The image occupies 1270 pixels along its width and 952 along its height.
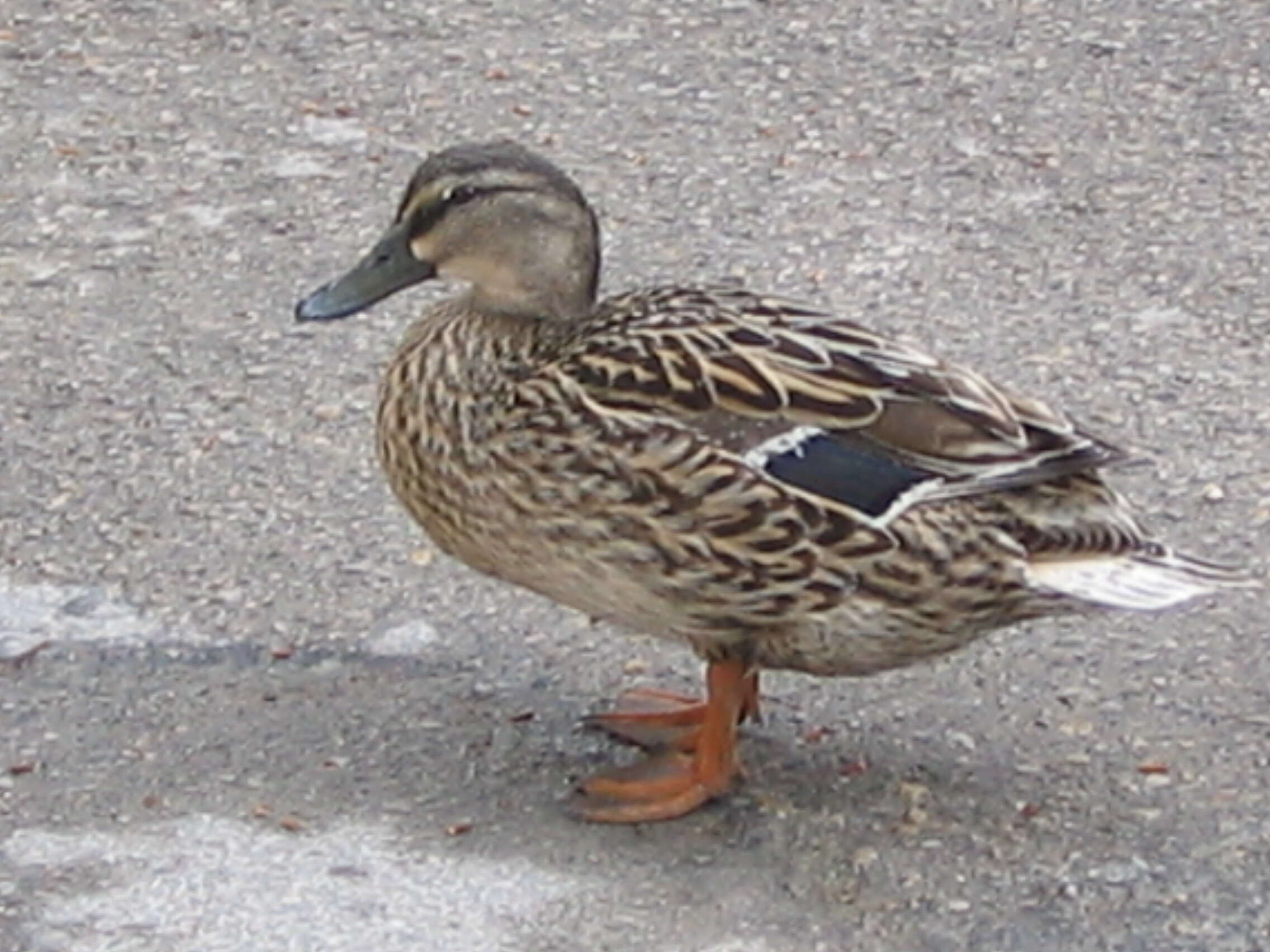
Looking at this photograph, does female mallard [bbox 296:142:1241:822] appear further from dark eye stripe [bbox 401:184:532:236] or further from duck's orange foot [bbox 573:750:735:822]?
dark eye stripe [bbox 401:184:532:236]

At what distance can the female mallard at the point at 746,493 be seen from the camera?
450cm

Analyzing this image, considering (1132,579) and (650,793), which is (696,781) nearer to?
(650,793)

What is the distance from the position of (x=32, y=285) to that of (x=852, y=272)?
5.22 ft

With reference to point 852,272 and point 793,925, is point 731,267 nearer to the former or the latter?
point 852,272

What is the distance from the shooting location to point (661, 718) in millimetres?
4852

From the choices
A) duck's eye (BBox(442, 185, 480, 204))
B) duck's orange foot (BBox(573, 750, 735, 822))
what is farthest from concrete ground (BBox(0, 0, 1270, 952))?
duck's eye (BBox(442, 185, 480, 204))

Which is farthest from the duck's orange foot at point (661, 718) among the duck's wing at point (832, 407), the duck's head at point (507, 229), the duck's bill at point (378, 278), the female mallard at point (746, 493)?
the duck's bill at point (378, 278)

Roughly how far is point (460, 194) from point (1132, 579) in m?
1.16

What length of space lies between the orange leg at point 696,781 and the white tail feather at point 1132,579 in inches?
18.5

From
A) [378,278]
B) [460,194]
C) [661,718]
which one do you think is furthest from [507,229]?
[661,718]

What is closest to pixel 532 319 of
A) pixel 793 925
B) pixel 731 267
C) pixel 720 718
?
pixel 720 718

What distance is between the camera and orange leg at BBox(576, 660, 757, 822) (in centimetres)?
464

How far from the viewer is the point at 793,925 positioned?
437 cm

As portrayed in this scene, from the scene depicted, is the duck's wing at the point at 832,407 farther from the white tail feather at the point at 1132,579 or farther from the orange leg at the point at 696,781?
the orange leg at the point at 696,781
